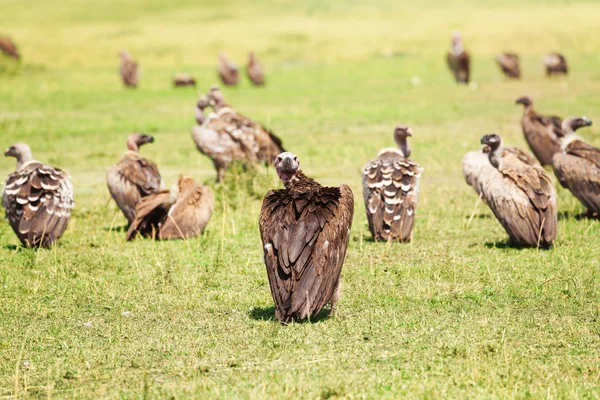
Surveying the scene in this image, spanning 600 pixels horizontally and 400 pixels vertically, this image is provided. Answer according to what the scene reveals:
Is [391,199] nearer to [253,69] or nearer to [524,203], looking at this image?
[524,203]

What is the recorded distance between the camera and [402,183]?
9.38 m

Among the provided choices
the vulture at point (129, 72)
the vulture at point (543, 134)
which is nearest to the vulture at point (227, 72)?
the vulture at point (129, 72)

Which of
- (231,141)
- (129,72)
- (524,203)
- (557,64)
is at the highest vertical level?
(524,203)

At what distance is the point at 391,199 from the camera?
927 centimetres

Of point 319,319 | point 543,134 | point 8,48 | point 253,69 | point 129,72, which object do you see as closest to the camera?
point 319,319

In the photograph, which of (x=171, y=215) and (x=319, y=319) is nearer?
(x=319, y=319)

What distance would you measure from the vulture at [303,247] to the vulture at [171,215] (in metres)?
3.55

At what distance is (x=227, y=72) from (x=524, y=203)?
22.8m

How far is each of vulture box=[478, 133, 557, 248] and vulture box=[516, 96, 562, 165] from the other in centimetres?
496

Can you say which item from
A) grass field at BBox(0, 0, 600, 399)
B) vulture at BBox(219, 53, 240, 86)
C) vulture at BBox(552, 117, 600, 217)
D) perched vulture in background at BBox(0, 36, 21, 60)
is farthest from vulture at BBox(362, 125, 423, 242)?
perched vulture in background at BBox(0, 36, 21, 60)

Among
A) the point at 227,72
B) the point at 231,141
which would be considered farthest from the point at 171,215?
the point at 227,72

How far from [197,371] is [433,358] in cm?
139

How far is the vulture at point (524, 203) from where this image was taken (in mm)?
8820

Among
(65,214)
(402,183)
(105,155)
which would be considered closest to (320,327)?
(402,183)
